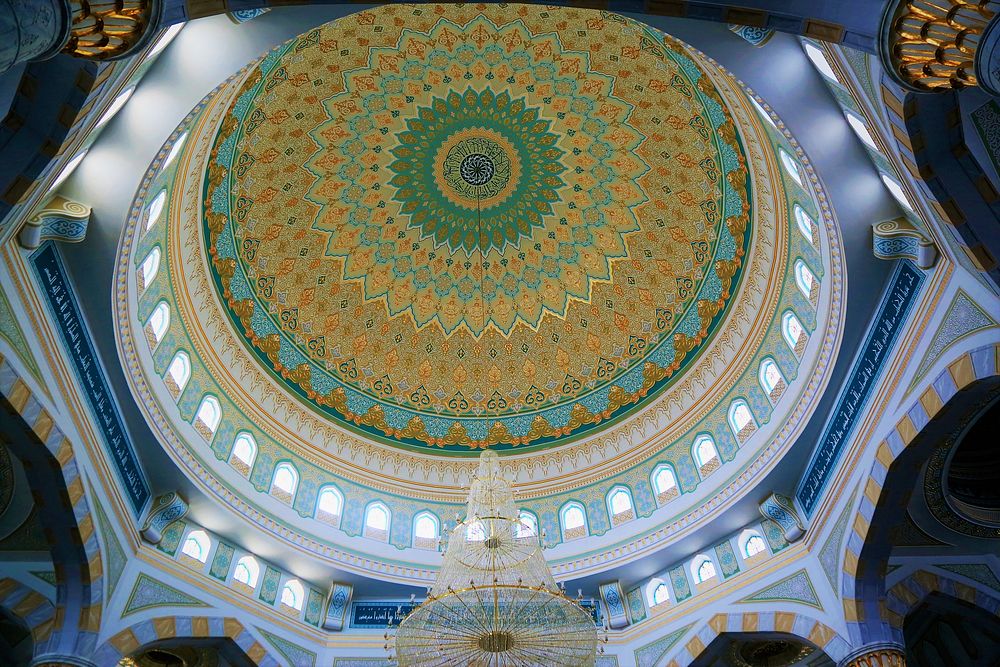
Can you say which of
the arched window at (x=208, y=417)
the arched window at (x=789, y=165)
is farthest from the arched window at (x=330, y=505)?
the arched window at (x=789, y=165)

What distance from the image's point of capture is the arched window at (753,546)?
30.5 feet

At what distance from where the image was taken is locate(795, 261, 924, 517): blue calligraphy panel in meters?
6.92

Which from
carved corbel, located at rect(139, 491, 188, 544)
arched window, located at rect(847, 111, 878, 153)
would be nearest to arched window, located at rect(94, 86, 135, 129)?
carved corbel, located at rect(139, 491, 188, 544)

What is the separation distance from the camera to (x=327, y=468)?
1126 cm

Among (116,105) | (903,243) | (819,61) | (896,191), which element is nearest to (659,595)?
(903,243)

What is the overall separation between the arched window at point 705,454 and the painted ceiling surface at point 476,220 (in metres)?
1.39

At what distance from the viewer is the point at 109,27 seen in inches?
125

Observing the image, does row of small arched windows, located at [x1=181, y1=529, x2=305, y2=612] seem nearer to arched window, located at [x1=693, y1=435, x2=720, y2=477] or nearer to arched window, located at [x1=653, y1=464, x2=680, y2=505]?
arched window, located at [x1=653, y1=464, x2=680, y2=505]

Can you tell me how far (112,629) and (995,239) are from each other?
8853mm

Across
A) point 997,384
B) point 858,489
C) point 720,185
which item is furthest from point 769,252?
point 997,384

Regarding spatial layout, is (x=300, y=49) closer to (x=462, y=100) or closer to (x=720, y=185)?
(x=462, y=100)

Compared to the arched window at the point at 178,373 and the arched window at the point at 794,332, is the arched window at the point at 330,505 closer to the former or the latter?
the arched window at the point at 178,373

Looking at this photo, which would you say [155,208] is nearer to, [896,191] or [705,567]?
[896,191]

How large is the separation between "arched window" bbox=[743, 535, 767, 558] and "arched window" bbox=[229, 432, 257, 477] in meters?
6.96
